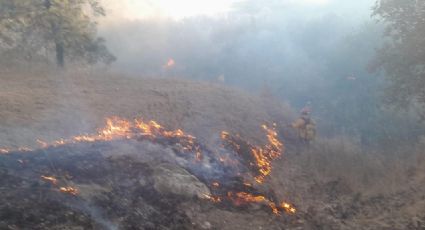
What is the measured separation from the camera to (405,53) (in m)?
18.6

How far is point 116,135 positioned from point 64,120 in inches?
61.1

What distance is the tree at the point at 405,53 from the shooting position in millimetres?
18172

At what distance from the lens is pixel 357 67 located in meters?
30.6

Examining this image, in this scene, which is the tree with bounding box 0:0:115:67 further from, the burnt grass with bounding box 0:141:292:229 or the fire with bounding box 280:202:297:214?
the fire with bounding box 280:202:297:214

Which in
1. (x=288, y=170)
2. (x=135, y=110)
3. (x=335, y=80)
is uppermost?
(x=335, y=80)

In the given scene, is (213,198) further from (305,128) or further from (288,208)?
(305,128)

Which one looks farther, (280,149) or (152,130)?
(280,149)

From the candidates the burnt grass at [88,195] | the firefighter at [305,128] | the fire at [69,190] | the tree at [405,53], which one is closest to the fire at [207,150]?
the fire at [69,190]

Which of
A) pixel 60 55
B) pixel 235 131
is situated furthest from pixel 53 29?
pixel 235 131

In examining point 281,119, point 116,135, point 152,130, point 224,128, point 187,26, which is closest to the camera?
point 116,135

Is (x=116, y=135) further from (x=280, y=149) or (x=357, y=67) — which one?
(x=357, y=67)

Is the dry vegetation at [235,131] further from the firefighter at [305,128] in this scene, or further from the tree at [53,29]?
the tree at [53,29]

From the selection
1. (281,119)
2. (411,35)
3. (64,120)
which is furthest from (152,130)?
(411,35)

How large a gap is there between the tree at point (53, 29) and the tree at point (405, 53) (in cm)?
1202
